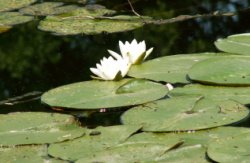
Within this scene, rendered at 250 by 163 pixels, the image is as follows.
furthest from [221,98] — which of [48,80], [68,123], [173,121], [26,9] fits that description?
[26,9]

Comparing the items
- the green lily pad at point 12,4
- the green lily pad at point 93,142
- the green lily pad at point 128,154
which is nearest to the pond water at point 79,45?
the green lily pad at point 12,4

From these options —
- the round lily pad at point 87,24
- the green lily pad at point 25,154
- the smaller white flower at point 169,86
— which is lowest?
the green lily pad at point 25,154

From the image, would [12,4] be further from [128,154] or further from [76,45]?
[128,154]

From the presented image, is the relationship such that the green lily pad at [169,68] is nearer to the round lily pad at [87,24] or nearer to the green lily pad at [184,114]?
the green lily pad at [184,114]

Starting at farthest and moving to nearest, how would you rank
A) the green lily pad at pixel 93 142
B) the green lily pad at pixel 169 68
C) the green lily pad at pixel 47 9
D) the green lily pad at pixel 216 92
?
the green lily pad at pixel 47 9, the green lily pad at pixel 169 68, the green lily pad at pixel 216 92, the green lily pad at pixel 93 142

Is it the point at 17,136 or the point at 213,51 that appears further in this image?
the point at 213,51

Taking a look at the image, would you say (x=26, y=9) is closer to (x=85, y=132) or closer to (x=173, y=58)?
Result: (x=173, y=58)
